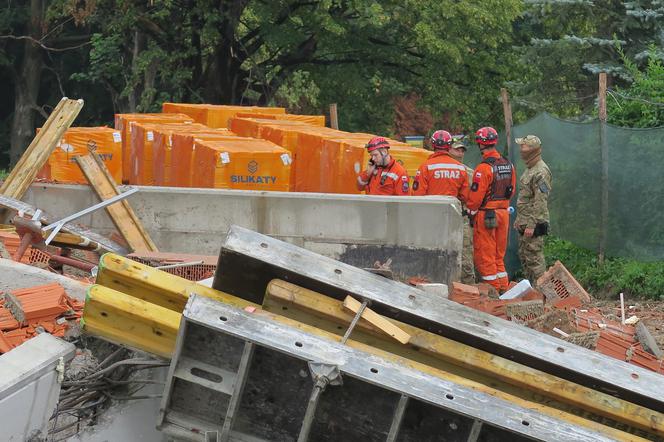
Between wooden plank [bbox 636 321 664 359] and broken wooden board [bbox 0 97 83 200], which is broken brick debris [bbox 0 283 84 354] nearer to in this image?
broken wooden board [bbox 0 97 83 200]

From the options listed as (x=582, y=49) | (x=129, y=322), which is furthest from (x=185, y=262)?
(x=582, y=49)

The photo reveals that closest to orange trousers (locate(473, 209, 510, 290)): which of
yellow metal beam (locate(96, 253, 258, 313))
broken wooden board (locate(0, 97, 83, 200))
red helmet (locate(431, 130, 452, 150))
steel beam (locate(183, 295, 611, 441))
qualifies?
red helmet (locate(431, 130, 452, 150))

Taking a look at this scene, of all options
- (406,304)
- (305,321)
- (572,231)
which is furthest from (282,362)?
(572,231)

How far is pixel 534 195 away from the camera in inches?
551

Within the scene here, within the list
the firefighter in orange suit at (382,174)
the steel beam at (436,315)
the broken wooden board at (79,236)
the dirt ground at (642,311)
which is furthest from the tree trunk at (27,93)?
the steel beam at (436,315)

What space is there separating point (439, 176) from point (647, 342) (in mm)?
4614

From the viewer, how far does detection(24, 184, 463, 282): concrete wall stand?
1158cm

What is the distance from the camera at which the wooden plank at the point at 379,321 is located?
602 cm

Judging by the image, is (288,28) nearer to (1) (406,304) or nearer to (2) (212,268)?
(2) (212,268)

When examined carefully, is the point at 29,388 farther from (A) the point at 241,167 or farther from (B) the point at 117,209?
(A) the point at 241,167

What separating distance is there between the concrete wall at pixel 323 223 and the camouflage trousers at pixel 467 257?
1.77 metres

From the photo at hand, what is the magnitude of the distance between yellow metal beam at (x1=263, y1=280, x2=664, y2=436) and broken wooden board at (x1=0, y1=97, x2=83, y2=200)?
6.41m

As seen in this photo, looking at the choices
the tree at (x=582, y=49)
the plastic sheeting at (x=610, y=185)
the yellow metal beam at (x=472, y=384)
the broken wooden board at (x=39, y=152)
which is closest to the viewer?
the yellow metal beam at (x=472, y=384)

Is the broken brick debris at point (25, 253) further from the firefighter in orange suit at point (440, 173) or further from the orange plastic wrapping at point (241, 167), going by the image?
the firefighter in orange suit at point (440, 173)
